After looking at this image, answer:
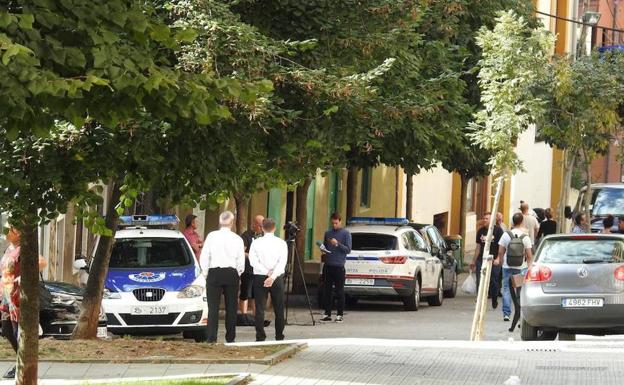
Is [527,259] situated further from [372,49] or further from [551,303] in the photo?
[372,49]

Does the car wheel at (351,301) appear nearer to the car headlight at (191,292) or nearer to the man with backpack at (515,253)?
the man with backpack at (515,253)

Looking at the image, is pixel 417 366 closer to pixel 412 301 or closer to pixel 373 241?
pixel 373 241

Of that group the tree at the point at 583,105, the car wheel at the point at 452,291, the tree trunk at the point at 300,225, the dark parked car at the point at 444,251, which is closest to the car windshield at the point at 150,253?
the tree trunk at the point at 300,225

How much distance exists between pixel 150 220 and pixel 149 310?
231 cm

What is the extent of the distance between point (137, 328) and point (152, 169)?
7818 millimetres

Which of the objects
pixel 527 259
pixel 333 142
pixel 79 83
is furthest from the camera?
pixel 527 259

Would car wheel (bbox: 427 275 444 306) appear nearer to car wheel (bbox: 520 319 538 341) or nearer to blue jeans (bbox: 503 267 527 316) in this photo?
blue jeans (bbox: 503 267 527 316)

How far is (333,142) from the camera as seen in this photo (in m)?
15.9

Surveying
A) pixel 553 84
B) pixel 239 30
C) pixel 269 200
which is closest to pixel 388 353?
pixel 239 30

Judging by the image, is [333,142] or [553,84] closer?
[333,142]

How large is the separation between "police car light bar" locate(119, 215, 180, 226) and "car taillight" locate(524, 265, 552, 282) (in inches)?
225

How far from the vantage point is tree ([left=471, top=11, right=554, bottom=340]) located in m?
20.5

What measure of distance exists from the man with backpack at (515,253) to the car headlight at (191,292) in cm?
511

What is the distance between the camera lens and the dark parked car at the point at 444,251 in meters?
30.1
